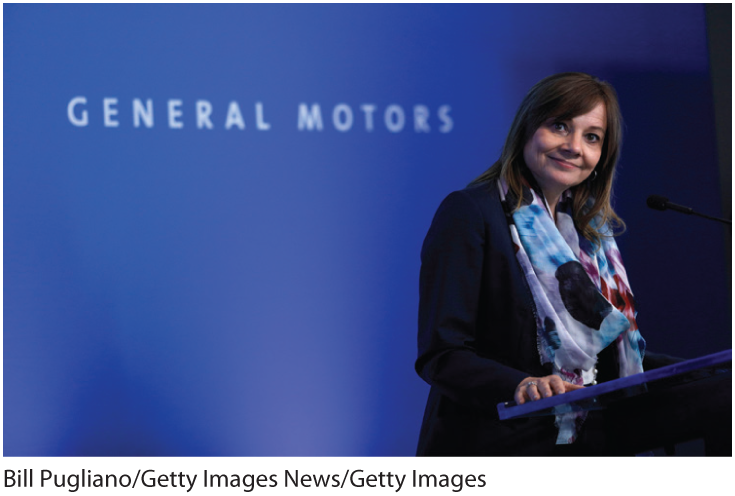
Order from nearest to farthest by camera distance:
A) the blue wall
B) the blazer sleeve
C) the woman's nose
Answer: the blazer sleeve → the woman's nose → the blue wall

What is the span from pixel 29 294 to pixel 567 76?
1.70 metres

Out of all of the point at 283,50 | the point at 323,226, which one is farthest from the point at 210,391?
the point at 283,50

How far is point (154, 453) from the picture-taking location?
2.60 metres

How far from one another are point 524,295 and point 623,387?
0.54 m

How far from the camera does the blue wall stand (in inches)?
102

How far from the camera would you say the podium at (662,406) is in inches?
46.1

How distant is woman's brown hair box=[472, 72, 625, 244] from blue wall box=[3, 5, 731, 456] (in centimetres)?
85

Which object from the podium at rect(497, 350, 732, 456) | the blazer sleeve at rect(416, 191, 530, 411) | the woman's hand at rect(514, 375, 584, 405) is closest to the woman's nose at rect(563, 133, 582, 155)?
the blazer sleeve at rect(416, 191, 530, 411)

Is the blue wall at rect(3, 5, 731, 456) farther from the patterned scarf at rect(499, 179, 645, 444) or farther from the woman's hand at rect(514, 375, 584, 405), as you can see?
the woman's hand at rect(514, 375, 584, 405)

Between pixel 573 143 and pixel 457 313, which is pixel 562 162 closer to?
pixel 573 143

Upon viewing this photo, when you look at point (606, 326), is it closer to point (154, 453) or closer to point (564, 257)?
point (564, 257)

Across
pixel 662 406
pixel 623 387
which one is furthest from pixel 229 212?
pixel 623 387

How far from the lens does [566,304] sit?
1.72 metres
